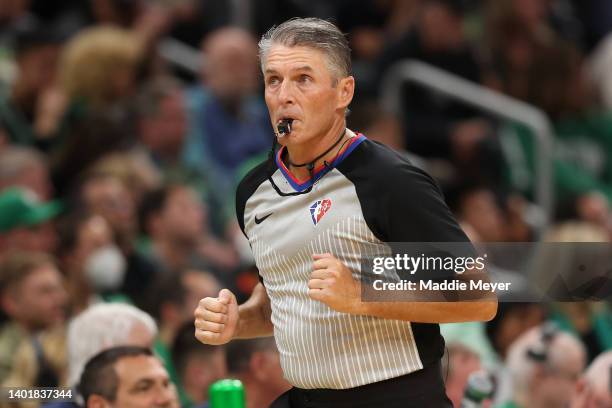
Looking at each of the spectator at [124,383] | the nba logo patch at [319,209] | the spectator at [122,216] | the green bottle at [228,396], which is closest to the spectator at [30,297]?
the spectator at [122,216]

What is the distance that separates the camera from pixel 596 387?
195 inches

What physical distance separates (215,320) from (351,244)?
0.45 metres

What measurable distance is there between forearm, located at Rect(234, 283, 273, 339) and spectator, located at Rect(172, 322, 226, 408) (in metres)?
1.87

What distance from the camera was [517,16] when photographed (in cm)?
972

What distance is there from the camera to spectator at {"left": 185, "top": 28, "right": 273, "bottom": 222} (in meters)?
8.51

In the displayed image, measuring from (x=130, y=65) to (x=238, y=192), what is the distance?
4669mm

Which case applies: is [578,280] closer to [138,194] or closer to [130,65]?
[138,194]

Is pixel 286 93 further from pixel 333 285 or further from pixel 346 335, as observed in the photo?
pixel 346 335

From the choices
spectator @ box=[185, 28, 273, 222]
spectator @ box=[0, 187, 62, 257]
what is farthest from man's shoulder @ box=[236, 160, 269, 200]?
spectator @ box=[185, 28, 273, 222]

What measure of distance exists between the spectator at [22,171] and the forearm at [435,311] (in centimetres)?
448

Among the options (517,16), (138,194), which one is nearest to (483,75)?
(517,16)

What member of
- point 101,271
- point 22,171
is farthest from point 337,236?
point 22,171

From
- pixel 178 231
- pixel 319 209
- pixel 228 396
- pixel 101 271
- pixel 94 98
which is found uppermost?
pixel 94 98

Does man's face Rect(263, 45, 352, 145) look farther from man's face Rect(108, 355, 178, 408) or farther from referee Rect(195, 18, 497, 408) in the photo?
man's face Rect(108, 355, 178, 408)
